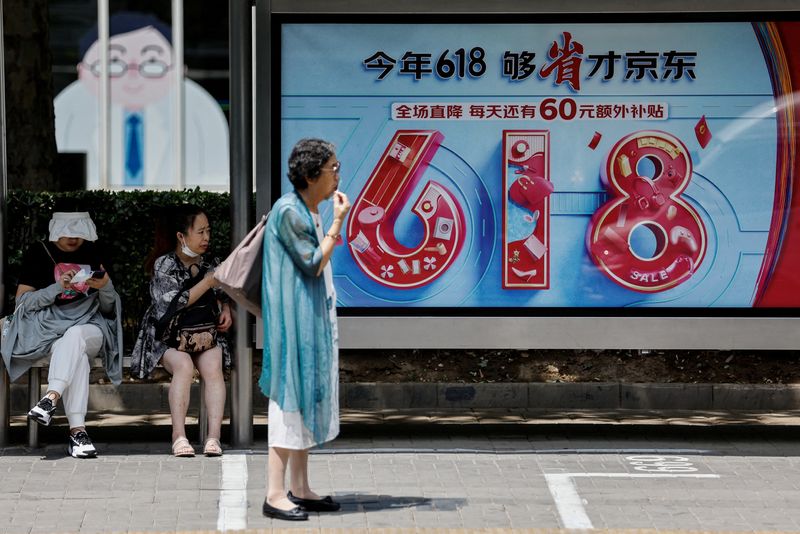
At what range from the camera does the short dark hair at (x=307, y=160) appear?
22.3ft

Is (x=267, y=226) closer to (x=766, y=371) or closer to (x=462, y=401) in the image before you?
(x=462, y=401)

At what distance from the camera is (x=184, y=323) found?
8.50m

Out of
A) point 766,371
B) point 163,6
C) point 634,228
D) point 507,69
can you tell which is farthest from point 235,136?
point 163,6

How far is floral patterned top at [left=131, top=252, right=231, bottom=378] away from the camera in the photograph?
8500mm

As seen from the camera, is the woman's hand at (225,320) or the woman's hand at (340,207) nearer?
the woman's hand at (340,207)

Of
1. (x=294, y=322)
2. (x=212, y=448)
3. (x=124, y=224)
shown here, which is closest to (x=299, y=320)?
(x=294, y=322)

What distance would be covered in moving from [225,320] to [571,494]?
7.29 ft

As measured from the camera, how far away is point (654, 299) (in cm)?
878

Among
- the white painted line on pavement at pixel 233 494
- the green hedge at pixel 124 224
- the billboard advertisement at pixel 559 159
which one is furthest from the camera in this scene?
the green hedge at pixel 124 224

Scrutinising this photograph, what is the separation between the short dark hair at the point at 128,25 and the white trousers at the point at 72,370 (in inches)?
317

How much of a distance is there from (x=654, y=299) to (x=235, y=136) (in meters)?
2.47

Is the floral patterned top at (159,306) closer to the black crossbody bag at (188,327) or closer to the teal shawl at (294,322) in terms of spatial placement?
the black crossbody bag at (188,327)

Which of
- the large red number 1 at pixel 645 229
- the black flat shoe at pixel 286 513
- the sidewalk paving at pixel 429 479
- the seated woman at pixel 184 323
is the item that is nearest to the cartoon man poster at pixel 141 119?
the sidewalk paving at pixel 429 479

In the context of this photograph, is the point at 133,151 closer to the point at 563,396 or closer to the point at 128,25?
the point at 128,25
